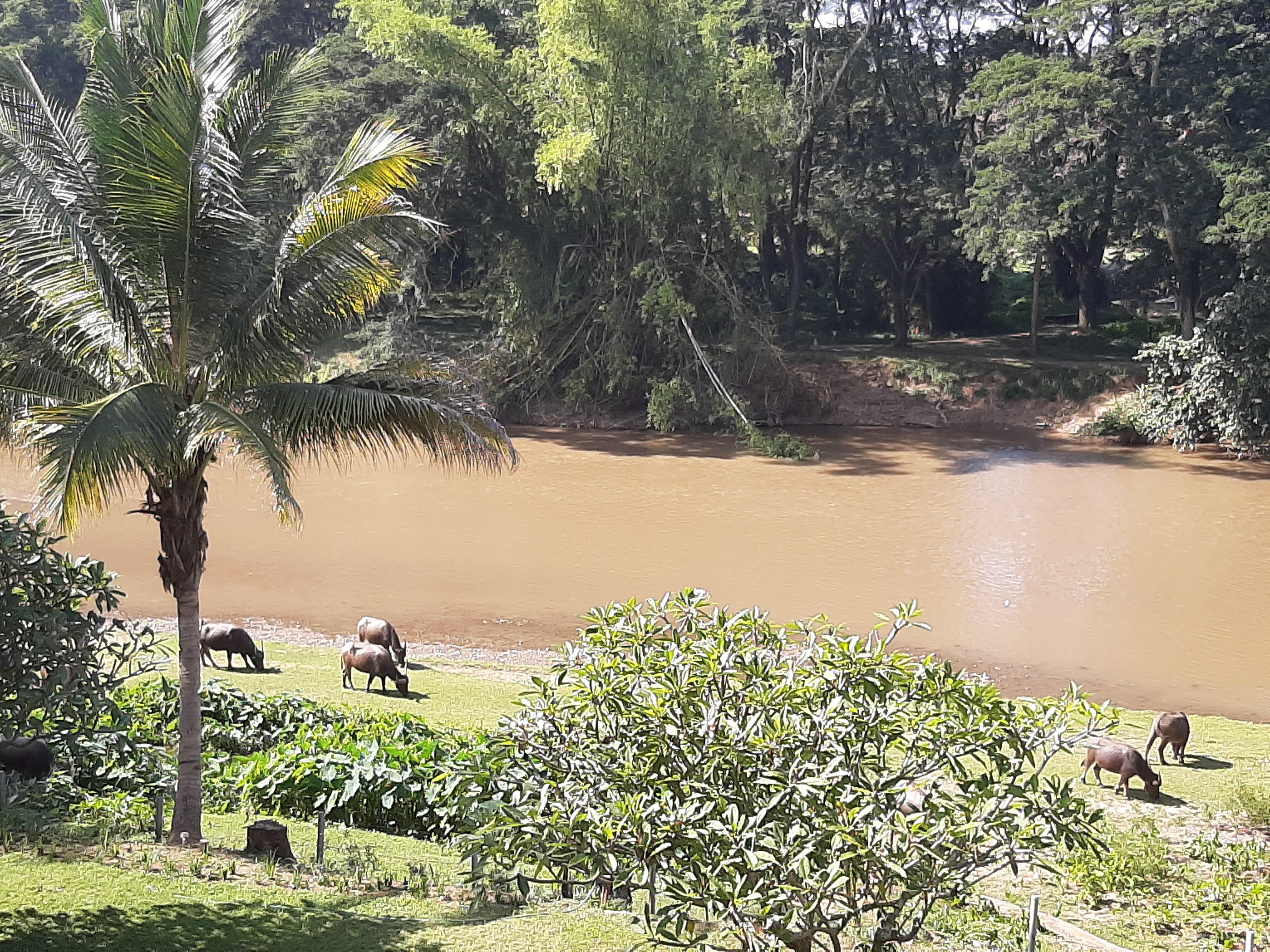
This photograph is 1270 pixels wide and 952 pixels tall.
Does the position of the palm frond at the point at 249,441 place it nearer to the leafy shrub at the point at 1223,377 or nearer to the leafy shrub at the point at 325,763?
the leafy shrub at the point at 325,763

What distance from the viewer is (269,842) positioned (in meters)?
8.38

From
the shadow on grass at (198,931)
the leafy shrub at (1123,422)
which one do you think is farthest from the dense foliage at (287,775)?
the leafy shrub at (1123,422)

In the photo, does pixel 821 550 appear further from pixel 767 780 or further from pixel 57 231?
pixel 767 780

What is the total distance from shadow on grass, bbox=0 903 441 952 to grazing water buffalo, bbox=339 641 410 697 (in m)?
6.92

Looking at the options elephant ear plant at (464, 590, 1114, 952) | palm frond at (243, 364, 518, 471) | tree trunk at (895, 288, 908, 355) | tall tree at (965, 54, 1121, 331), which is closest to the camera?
elephant ear plant at (464, 590, 1114, 952)

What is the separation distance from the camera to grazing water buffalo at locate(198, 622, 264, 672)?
14977 mm

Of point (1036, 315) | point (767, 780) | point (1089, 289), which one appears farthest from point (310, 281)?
point (1089, 289)

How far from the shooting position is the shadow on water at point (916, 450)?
31.9 metres

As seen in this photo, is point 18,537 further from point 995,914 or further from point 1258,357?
point 1258,357

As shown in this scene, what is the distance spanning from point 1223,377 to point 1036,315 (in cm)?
837

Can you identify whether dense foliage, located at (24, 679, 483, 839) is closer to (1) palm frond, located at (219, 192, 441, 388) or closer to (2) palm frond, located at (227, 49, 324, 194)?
(1) palm frond, located at (219, 192, 441, 388)

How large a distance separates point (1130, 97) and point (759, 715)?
32.6 meters

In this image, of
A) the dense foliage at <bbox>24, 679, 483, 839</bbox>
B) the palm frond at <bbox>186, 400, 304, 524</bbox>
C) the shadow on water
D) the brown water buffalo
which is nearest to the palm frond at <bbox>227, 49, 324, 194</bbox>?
the palm frond at <bbox>186, 400, 304, 524</bbox>

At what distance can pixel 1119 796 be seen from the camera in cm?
1157
